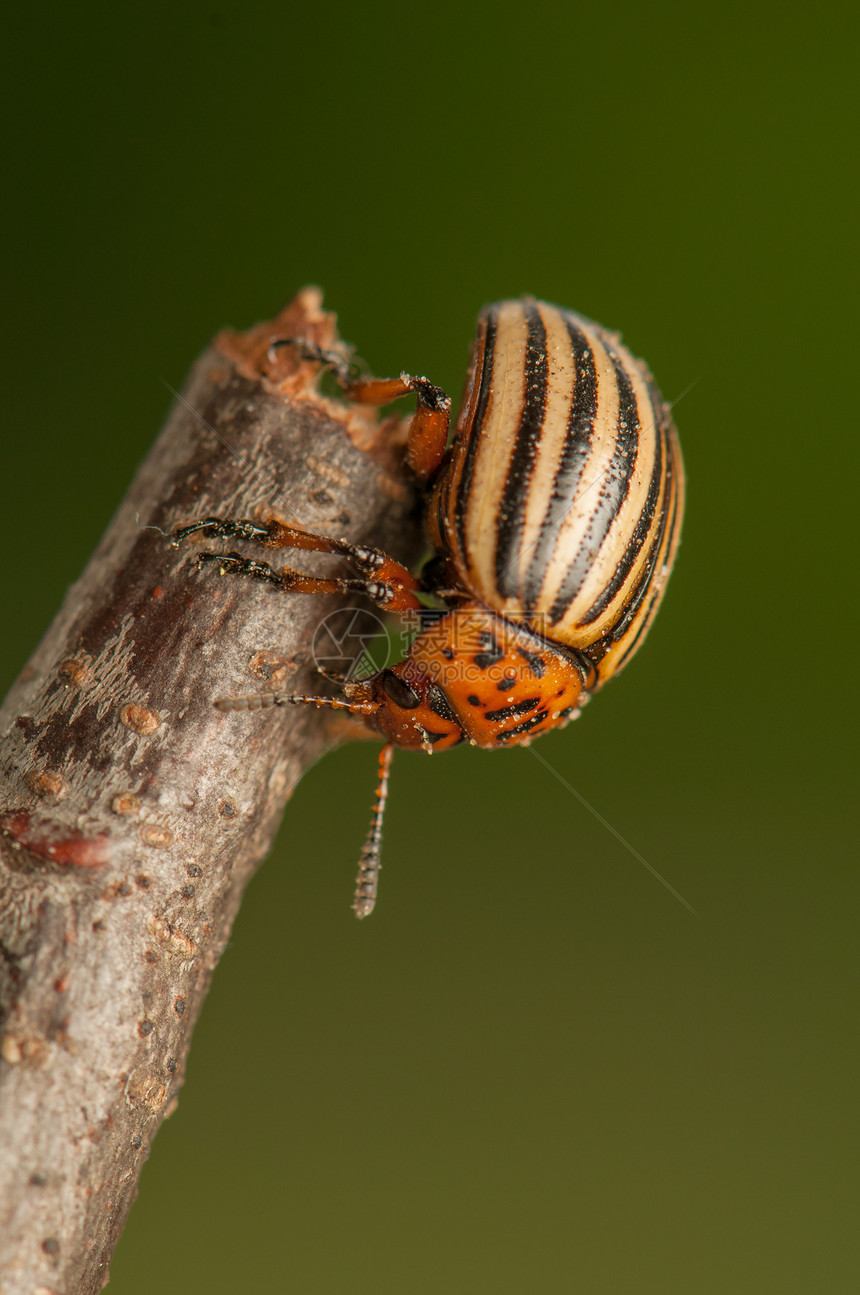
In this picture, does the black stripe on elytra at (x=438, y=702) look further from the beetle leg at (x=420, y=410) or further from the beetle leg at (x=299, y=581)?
the beetle leg at (x=420, y=410)

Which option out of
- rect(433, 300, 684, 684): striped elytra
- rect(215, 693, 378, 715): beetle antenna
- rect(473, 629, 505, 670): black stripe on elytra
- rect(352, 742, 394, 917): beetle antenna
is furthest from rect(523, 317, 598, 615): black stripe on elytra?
rect(352, 742, 394, 917): beetle antenna

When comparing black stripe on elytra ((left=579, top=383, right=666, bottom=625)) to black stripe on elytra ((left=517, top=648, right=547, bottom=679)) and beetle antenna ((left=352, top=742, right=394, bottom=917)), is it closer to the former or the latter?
black stripe on elytra ((left=517, top=648, right=547, bottom=679))

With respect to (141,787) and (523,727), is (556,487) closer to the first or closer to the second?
(523,727)

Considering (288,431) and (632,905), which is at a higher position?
(288,431)

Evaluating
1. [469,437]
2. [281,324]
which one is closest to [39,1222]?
[469,437]

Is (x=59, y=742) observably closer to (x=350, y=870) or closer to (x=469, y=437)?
(x=469, y=437)

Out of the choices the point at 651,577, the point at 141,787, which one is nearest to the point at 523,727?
the point at 651,577
